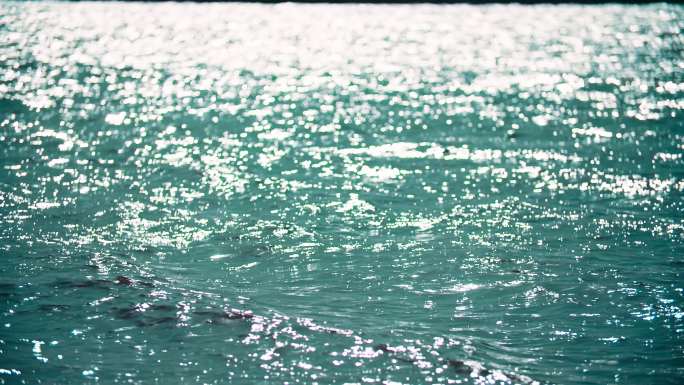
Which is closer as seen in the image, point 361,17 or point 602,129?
point 602,129

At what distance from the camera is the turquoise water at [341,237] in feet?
34.6

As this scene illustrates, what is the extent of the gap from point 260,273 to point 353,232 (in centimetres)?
303

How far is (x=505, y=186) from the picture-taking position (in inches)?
821

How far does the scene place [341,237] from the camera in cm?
1605

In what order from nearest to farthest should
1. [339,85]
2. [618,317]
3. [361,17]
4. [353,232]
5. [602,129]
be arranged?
[618,317], [353,232], [602,129], [339,85], [361,17]

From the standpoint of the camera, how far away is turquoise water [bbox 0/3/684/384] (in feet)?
34.6

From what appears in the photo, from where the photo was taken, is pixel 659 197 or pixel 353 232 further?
pixel 659 197

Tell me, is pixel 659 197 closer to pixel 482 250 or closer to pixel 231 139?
pixel 482 250

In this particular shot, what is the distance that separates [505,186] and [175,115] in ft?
59.6

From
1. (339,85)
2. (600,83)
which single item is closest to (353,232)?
(339,85)

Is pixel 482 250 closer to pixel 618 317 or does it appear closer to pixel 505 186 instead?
pixel 618 317

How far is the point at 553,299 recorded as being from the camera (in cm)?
1261

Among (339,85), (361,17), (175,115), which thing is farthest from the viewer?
(361,17)

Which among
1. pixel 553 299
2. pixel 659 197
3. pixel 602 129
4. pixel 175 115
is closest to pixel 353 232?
pixel 553 299
